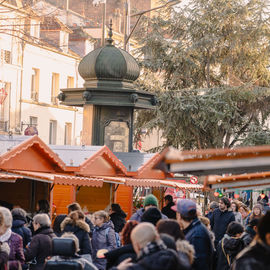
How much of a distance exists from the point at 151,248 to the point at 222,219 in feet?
36.3

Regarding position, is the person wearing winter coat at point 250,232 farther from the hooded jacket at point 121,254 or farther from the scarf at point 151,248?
the scarf at point 151,248

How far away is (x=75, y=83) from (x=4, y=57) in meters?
10.5

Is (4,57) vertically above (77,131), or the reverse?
(4,57)

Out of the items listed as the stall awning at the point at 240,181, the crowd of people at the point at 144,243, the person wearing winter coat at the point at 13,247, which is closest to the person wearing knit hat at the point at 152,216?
the crowd of people at the point at 144,243

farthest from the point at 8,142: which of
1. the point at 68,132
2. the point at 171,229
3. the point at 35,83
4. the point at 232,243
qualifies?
the point at 68,132

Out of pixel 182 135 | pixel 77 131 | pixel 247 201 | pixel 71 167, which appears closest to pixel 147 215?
pixel 71 167

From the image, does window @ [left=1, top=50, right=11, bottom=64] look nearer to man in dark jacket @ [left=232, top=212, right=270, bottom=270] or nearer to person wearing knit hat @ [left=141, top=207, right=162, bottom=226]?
person wearing knit hat @ [left=141, top=207, right=162, bottom=226]

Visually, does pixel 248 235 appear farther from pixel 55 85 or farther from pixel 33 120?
pixel 55 85

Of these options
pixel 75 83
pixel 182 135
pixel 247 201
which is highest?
pixel 75 83

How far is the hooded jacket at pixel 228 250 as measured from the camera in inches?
505

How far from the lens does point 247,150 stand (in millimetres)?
6621

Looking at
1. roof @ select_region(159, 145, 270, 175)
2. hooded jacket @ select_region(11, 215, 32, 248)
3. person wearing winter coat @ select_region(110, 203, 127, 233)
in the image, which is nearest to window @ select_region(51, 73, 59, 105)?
person wearing winter coat @ select_region(110, 203, 127, 233)

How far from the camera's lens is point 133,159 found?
26.0 meters

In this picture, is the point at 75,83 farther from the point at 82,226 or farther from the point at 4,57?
the point at 82,226
